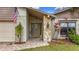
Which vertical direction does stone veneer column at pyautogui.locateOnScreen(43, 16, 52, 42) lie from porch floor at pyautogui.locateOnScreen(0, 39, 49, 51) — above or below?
above

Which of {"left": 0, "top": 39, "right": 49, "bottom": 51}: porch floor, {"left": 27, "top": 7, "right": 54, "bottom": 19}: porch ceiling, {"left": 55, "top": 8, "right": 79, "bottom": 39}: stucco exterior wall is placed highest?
{"left": 27, "top": 7, "right": 54, "bottom": 19}: porch ceiling

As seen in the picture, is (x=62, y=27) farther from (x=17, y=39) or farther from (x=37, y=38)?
(x=17, y=39)

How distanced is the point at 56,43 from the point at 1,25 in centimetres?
122

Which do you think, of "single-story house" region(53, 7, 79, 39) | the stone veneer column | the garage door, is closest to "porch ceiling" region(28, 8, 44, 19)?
the stone veneer column

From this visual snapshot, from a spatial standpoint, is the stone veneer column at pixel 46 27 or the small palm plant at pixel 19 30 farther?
the small palm plant at pixel 19 30

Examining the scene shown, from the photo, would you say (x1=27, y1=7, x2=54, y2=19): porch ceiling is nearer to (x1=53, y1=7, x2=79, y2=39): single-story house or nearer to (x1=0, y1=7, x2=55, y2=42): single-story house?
(x1=0, y1=7, x2=55, y2=42): single-story house

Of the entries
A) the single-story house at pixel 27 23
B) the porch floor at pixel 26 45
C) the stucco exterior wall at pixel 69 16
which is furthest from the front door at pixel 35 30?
the stucco exterior wall at pixel 69 16

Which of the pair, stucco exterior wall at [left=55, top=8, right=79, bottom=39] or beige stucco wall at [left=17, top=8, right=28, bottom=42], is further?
beige stucco wall at [left=17, top=8, right=28, bottom=42]

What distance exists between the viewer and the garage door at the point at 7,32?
3.74 m

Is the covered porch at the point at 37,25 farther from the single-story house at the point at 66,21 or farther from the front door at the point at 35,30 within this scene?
the single-story house at the point at 66,21

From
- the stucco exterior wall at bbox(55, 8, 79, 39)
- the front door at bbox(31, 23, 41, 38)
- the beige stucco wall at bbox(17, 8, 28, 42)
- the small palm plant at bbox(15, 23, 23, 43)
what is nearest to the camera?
the stucco exterior wall at bbox(55, 8, 79, 39)

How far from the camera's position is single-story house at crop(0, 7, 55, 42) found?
3506 millimetres

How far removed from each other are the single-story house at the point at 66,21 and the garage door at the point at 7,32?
0.96 metres
